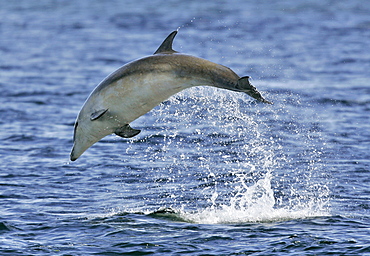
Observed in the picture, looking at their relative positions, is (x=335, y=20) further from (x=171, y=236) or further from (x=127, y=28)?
(x=171, y=236)

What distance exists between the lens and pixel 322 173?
47.4ft

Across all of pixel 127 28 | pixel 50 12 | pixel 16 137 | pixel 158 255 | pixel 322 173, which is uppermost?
pixel 50 12

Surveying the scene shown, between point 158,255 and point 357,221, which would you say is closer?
point 158,255

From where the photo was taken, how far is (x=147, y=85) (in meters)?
9.83

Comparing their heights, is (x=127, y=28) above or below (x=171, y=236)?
above

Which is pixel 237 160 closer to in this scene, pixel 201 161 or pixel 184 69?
pixel 201 161

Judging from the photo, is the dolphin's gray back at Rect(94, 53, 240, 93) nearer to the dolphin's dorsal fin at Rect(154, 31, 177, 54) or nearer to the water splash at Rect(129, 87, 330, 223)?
the dolphin's dorsal fin at Rect(154, 31, 177, 54)

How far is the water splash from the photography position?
40.1 feet

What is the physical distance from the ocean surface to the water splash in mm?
42

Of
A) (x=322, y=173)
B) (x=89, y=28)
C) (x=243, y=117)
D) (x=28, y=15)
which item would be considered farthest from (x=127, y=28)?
(x=322, y=173)

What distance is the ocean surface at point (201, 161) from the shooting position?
10.6 meters

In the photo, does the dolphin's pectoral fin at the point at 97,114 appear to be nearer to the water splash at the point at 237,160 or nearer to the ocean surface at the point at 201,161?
the ocean surface at the point at 201,161

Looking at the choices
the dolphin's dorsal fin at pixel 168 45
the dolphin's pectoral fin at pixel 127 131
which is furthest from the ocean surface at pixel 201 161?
the dolphin's dorsal fin at pixel 168 45

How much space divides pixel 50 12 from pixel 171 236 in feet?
132
